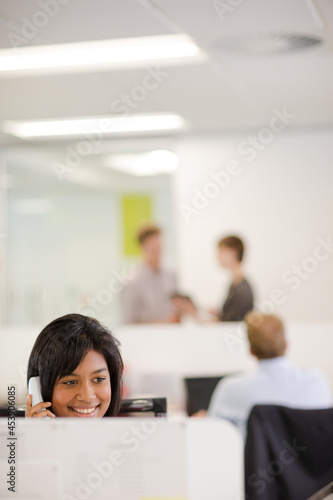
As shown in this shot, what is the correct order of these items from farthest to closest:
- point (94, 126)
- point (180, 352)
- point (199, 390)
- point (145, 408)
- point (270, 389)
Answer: point (94, 126)
point (180, 352)
point (199, 390)
point (270, 389)
point (145, 408)

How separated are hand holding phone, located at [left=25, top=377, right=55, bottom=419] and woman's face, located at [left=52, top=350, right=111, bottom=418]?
0.04m

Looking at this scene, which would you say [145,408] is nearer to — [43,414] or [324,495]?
[43,414]

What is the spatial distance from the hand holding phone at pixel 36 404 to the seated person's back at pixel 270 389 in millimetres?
1539

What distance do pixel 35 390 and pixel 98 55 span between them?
2.41 metres

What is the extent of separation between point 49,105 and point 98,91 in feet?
1.78

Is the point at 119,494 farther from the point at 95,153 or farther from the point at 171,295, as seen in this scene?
the point at 95,153

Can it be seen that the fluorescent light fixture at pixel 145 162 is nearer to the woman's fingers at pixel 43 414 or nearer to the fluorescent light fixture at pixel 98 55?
the fluorescent light fixture at pixel 98 55

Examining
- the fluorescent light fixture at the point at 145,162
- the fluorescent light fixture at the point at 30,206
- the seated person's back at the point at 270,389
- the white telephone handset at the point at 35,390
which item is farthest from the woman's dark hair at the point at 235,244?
→ the white telephone handset at the point at 35,390

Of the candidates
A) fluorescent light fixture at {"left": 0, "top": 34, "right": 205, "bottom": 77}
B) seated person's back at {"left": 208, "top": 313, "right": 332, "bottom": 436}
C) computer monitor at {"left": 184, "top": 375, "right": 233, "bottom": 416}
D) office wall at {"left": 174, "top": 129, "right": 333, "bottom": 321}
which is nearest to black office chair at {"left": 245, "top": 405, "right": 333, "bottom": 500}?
seated person's back at {"left": 208, "top": 313, "right": 332, "bottom": 436}

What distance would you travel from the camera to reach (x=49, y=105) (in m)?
4.74

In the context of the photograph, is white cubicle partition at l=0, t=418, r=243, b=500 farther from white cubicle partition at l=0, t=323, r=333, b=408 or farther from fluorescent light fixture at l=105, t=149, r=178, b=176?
fluorescent light fixture at l=105, t=149, r=178, b=176

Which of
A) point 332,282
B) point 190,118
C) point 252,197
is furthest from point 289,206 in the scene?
point 190,118

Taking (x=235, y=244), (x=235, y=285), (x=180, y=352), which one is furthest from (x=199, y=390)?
(x=235, y=244)

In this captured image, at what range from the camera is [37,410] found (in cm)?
151
